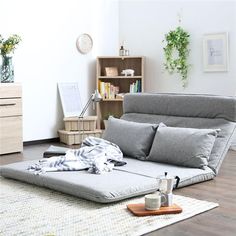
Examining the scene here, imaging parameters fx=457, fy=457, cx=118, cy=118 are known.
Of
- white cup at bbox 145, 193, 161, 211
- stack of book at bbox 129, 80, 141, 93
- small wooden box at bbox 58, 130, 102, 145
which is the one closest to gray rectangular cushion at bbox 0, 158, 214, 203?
white cup at bbox 145, 193, 161, 211

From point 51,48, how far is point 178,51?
6.02ft

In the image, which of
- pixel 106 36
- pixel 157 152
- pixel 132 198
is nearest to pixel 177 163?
pixel 157 152

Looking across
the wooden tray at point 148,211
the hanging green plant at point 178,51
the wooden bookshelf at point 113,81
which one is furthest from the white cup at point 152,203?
the wooden bookshelf at point 113,81

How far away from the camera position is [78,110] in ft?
22.7

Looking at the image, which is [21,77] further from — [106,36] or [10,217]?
[10,217]

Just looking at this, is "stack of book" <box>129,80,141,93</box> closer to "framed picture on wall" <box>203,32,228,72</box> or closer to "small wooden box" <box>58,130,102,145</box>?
"small wooden box" <box>58,130,102,145</box>

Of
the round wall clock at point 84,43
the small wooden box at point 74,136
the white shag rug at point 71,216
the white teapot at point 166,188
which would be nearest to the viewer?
the white shag rug at point 71,216

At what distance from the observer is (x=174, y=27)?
6719 mm

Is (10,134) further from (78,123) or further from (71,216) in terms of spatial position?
(71,216)

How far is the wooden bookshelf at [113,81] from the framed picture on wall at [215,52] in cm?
113

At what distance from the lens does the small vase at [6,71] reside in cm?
571

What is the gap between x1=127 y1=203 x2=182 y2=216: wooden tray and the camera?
9.75 feet

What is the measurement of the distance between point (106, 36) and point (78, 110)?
1314mm

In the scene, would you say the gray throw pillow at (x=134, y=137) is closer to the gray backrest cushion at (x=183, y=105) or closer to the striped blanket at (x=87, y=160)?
the striped blanket at (x=87, y=160)
